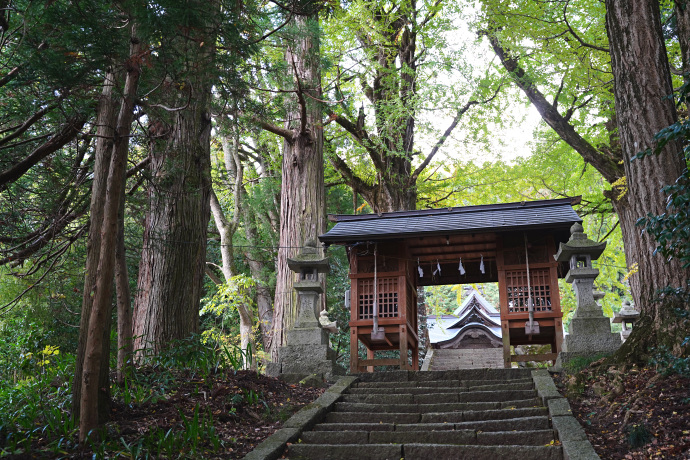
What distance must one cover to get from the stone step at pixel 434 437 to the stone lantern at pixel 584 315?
9.49 ft

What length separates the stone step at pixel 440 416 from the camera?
20.9 feet

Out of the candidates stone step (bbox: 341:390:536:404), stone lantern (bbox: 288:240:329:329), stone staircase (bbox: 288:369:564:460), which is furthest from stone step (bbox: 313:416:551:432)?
stone lantern (bbox: 288:240:329:329)

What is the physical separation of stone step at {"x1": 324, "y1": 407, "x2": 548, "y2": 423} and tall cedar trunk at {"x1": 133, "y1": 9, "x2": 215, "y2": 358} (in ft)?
7.94

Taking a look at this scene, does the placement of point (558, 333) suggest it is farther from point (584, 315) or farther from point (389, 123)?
point (389, 123)

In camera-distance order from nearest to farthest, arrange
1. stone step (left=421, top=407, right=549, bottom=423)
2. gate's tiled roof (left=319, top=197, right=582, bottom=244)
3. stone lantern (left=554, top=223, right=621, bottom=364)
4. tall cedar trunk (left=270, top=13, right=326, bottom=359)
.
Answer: stone step (left=421, top=407, right=549, bottom=423) < stone lantern (left=554, top=223, right=621, bottom=364) < gate's tiled roof (left=319, top=197, right=582, bottom=244) < tall cedar trunk (left=270, top=13, right=326, bottom=359)

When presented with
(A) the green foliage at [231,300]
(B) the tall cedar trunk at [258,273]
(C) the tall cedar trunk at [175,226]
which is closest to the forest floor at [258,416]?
(C) the tall cedar trunk at [175,226]

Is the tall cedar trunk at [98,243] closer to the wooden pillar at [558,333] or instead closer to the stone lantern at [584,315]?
the stone lantern at [584,315]

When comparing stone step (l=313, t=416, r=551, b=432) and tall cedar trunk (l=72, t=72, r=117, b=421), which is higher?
tall cedar trunk (l=72, t=72, r=117, b=421)

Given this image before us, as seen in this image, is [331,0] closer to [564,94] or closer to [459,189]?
[564,94]

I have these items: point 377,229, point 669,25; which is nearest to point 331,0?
point 377,229

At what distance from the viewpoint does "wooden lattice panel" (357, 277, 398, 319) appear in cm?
1050

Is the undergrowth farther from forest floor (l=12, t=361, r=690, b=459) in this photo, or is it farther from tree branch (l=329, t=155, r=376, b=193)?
tree branch (l=329, t=155, r=376, b=193)

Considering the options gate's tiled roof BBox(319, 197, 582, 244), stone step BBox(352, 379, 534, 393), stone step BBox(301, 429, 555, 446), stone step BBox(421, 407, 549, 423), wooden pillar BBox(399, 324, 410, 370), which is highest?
gate's tiled roof BBox(319, 197, 582, 244)

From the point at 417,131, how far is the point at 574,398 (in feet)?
35.5
